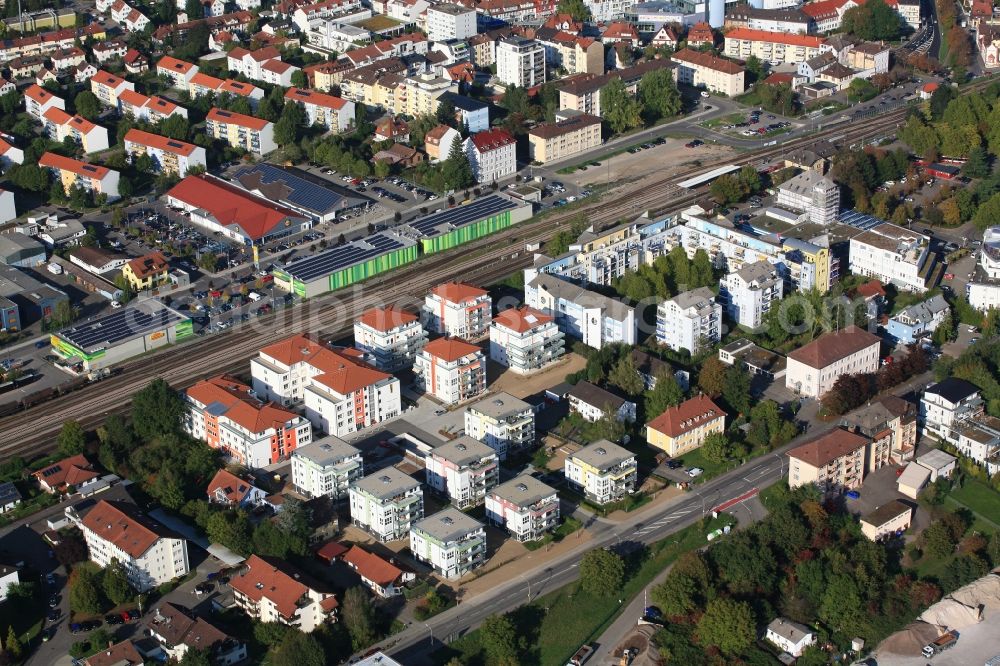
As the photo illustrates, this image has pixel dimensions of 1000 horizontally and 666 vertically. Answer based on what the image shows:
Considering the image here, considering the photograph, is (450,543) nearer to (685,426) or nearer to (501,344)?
(685,426)

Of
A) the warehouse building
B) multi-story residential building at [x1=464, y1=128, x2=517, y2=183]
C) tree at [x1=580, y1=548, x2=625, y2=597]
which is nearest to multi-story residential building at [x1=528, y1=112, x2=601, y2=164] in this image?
multi-story residential building at [x1=464, y1=128, x2=517, y2=183]

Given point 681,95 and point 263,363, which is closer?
point 263,363

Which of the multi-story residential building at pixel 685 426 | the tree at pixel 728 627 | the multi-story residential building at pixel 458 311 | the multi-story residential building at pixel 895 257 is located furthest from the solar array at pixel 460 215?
the tree at pixel 728 627

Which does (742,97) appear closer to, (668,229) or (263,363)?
(668,229)

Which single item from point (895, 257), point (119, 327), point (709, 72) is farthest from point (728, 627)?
point (709, 72)

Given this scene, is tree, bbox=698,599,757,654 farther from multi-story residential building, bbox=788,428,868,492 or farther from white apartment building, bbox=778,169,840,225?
white apartment building, bbox=778,169,840,225

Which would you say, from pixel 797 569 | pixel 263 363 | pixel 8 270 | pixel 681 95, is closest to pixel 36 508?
pixel 263 363

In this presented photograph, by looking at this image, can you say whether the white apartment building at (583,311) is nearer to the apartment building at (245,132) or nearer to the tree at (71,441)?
the tree at (71,441)
